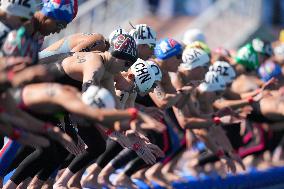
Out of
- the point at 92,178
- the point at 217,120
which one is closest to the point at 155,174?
the point at 217,120

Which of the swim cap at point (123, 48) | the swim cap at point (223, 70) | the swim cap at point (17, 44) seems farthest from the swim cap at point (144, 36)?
the swim cap at point (17, 44)

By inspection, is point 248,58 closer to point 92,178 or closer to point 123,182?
point 123,182

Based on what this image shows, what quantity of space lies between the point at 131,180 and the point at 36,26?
142 inches

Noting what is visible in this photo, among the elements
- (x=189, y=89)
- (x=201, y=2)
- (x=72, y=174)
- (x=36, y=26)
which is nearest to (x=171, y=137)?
(x=189, y=89)

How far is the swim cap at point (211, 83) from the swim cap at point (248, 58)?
169 cm

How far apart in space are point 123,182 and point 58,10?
3458 mm

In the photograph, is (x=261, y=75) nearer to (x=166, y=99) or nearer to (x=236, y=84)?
(x=236, y=84)

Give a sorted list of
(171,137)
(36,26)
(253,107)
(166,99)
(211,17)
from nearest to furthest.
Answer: (36,26)
(166,99)
(171,137)
(253,107)
(211,17)

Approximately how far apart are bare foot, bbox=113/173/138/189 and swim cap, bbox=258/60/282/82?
4139 millimetres

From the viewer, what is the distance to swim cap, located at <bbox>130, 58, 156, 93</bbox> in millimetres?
8477

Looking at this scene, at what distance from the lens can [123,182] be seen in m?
9.78

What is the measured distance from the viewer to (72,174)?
8.70 metres

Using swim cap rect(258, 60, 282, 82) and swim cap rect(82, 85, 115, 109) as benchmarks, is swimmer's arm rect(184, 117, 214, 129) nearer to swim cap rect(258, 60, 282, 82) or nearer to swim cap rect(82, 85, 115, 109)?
swim cap rect(258, 60, 282, 82)

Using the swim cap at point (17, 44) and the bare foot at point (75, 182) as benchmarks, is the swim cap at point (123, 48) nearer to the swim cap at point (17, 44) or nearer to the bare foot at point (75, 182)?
the swim cap at point (17, 44)
